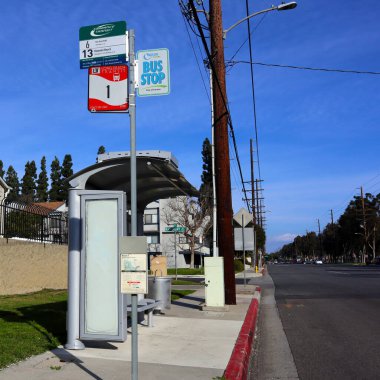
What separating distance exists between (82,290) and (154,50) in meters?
3.69

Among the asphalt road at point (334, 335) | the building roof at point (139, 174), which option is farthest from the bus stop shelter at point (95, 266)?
the asphalt road at point (334, 335)

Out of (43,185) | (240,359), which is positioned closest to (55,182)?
(43,185)

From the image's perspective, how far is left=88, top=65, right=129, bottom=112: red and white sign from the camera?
203 inches

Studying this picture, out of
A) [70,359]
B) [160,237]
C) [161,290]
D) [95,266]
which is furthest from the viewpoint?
[160,237]

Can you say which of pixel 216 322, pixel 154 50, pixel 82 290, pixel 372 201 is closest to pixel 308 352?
pixel 216 322

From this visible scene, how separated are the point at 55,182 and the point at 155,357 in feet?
265

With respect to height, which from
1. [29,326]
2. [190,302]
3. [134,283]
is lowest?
[190,302]

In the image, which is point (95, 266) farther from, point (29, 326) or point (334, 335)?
point (334, 335)

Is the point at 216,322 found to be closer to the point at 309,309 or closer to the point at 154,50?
the point at 309,309

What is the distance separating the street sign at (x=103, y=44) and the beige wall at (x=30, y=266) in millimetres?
9990

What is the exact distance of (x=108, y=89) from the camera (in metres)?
5.25

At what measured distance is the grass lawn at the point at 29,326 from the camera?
662cm

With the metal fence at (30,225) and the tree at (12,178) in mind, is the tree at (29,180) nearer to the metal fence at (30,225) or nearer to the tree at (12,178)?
the tree at (12,178)

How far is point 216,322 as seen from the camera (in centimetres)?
1048
